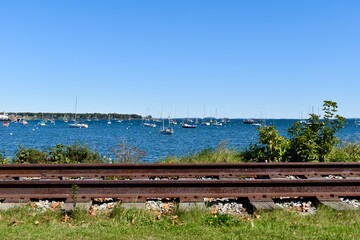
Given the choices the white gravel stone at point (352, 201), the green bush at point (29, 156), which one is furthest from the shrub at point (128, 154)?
the white gravel stone at point (352, 201)

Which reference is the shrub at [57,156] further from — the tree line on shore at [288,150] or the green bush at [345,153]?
the green bush at [345,153]

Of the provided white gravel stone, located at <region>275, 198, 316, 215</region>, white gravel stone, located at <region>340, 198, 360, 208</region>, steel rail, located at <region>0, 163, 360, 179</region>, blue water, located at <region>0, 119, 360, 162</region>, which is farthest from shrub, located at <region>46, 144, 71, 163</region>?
white gravel stone, located at <region>340, 198, 360, 208</region>

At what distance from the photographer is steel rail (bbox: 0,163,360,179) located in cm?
1065

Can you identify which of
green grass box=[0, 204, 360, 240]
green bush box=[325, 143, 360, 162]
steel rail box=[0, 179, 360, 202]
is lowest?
green grass box=[0, 204, 360, 240]

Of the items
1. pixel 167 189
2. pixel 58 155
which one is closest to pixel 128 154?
pixel 58 155

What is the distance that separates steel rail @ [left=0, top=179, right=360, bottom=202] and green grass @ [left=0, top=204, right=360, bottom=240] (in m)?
0.96

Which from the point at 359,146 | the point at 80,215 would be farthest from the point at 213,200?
the point at 359,146

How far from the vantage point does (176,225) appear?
21.2 ft

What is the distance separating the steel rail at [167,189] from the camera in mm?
8148

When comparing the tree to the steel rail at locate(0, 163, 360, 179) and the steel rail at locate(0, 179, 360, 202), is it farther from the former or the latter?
the steel rail at locate(0, 179, 360, 202)

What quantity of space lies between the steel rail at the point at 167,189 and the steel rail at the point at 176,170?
2.28m

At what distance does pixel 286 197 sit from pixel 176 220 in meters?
2.75

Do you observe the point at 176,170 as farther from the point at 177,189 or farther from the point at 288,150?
the point at 288,150

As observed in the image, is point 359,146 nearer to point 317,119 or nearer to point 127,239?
point 317,119
